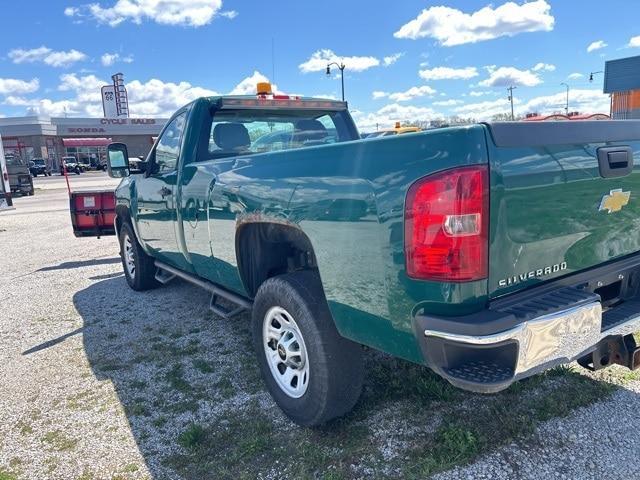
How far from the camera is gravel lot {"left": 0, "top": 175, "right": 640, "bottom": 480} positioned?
103 inches

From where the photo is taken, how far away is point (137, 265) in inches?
234

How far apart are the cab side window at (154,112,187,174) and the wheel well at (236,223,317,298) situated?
1.29 m

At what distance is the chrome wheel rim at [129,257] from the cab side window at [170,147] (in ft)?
5.16

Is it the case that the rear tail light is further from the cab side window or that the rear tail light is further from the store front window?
the store front window

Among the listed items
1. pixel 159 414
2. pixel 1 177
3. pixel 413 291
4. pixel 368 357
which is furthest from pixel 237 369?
pixel 1 177

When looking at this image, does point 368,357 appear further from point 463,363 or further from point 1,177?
point 1,177

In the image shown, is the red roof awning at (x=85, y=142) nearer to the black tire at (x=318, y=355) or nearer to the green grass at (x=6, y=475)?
the green grass at (x=6, y=475)

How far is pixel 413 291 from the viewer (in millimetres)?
2109

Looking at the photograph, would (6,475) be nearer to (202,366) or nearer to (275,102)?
(202,366)

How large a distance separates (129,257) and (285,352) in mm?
3913

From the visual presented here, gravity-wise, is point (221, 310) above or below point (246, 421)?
above

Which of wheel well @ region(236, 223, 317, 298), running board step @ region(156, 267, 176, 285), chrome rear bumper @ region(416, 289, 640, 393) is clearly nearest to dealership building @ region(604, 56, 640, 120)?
running board step @ region(156, 267, 176, 285)

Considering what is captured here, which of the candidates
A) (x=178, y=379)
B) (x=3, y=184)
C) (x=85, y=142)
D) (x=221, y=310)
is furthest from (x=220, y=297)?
(x=85, y=142)

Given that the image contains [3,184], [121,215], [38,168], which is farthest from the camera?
[38,168]
